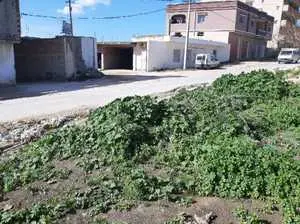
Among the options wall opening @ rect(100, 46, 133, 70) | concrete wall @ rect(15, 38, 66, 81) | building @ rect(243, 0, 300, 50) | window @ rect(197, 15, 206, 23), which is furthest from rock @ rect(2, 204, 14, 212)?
building @ rect(243, 0, 300, 50)

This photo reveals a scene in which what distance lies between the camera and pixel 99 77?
86.3 feet

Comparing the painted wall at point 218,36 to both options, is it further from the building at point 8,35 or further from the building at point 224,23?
the building at point 8,35

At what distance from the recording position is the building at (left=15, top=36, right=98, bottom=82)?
24078 mm

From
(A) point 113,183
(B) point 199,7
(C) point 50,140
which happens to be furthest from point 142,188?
(B) point 199,7

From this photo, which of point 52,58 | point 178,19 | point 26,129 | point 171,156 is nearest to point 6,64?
point 52,58

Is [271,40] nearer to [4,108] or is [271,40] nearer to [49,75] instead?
[49,75]

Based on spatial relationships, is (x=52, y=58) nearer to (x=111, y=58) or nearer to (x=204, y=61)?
(x=111, y=58)

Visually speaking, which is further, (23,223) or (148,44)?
(148,44)

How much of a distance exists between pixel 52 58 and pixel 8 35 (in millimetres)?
4775

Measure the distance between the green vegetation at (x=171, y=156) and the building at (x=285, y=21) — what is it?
2132 inches

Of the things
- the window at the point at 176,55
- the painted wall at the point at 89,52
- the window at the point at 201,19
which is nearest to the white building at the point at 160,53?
the window at the point at 176,55

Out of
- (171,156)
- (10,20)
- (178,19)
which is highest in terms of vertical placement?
(178,19)

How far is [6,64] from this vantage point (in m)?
20.2

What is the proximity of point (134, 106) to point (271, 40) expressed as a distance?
56.2 metres
